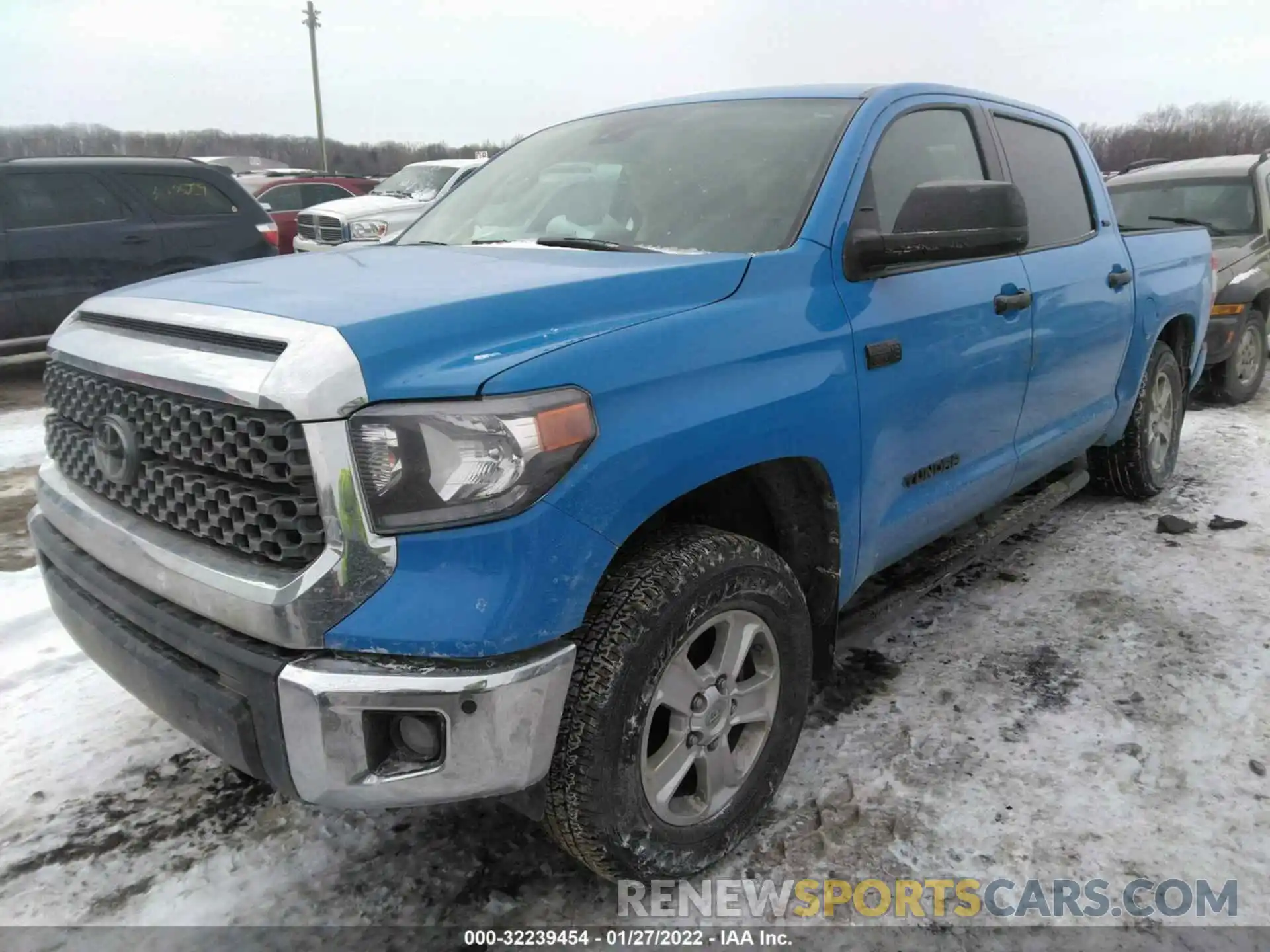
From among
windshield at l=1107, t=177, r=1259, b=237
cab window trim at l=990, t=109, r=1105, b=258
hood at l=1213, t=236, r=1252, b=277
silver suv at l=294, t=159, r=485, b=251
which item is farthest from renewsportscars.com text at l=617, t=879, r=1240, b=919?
silver suv at l=294, t=159, r=485, b=251

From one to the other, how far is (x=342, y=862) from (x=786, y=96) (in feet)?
8.34

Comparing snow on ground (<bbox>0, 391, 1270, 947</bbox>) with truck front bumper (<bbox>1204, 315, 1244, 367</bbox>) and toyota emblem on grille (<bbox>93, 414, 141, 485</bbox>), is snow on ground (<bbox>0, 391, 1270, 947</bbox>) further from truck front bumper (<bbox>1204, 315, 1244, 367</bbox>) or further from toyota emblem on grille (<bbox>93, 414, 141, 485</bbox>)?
truck front bumper (<bbox>1204, 315, 1244, 367</bbox>)

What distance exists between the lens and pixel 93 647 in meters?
2.12

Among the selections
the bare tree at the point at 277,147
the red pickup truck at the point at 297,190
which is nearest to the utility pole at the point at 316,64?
the bare tree at the point at 277,147

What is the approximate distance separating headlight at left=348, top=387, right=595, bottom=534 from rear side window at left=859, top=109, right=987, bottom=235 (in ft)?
4.33

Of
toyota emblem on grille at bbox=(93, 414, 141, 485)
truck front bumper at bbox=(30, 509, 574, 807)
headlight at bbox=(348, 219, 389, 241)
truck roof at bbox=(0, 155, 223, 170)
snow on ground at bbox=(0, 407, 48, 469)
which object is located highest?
truck roof at bbox=(0, 155, 223, 170)

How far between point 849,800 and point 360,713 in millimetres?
1383

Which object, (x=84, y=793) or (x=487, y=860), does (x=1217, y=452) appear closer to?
(x=487, y=860)

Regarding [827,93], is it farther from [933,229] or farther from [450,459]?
[450,459]

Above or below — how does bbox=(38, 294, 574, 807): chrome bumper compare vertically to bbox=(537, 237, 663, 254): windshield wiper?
below

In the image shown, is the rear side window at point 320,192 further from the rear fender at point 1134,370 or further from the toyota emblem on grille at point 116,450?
the toyota emblem on grille at point 116,450

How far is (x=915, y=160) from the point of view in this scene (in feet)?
9.52

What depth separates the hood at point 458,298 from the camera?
65.5 inches

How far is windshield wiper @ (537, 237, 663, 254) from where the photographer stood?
2467 mm
